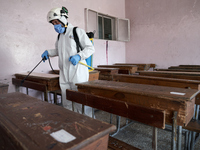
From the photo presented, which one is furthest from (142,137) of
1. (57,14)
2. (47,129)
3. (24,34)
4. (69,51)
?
(24,34)

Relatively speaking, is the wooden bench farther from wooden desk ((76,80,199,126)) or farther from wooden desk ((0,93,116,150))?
wooden desk ((0,93,116,150))

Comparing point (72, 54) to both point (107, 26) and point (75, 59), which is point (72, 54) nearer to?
point (75, 59)

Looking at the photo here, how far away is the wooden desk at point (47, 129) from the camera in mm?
562

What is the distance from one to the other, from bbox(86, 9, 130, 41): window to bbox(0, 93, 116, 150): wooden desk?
3931 mm

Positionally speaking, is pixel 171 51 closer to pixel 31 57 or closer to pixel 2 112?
pixel 31 57

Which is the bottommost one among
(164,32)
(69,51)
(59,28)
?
(69,51)

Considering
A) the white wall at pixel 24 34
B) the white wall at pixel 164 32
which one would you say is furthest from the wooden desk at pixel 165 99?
the white wall at pixel 164 32

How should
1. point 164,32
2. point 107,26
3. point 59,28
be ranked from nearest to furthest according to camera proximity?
point 59,28, point 164,32, point 107,26

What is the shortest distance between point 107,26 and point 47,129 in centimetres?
511

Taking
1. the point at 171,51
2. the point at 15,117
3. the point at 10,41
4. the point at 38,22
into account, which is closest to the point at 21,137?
the point at 15,117

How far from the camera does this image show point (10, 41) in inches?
116

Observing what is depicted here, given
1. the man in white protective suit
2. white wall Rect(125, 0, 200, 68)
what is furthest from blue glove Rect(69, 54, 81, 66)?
white wall Rect(125, 0, 200, 68)

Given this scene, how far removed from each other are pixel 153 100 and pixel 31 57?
2845 millimetres

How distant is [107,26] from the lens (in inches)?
211
